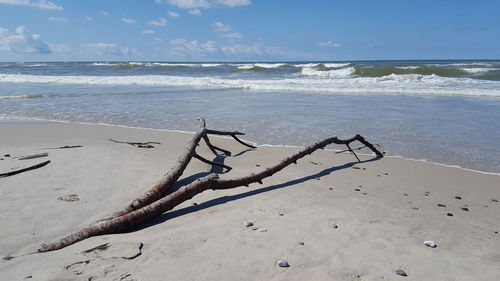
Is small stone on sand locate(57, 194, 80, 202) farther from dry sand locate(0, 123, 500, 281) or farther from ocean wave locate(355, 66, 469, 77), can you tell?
ocean wave locate(355, 66, 469, 77)

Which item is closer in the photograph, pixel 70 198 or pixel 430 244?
pixel 430 244

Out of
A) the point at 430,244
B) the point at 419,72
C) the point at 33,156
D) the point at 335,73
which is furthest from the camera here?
the point at 335,73

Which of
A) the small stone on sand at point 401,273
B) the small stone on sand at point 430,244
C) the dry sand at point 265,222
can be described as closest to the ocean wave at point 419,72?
the dry sand at point 265,222

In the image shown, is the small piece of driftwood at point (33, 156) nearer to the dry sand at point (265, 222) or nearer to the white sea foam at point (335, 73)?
the dry sand at point (265, 222)

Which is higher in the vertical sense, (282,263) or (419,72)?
(419,72)

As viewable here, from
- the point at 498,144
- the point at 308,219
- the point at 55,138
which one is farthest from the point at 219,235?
the point at 498,144

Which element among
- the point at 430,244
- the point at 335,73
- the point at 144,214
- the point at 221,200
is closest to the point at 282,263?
the point at 430,244

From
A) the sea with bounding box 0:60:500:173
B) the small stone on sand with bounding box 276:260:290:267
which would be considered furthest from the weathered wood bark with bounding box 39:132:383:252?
the sea with bounding box 0:60:500:173

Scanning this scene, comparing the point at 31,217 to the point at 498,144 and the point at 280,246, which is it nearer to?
the point at 280,246

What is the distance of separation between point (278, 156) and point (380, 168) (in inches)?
64.2

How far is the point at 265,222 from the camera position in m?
3.43

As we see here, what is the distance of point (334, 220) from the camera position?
3.49 m

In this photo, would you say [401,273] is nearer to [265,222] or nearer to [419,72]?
[265,222]

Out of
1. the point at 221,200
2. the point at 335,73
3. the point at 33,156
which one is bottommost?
the point at 221,200
